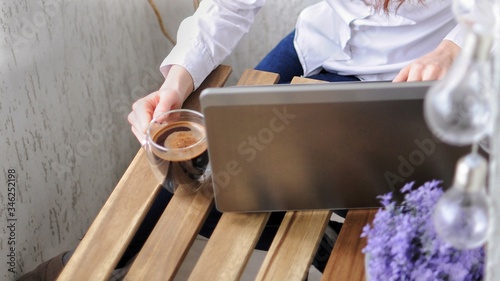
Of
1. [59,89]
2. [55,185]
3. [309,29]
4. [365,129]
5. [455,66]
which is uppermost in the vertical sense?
[455,66]

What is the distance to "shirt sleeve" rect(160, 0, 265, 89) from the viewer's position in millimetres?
1021

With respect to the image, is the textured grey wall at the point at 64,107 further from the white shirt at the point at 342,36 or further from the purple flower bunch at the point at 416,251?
the purple flower bunch at the point at 416,251

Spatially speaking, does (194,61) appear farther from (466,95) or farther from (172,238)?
(466,95)

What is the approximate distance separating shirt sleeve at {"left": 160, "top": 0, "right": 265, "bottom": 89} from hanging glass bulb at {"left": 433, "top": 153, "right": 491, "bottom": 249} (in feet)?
1.98

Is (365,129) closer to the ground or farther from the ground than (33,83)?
farther from the ground

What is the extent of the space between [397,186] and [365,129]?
0.12 m

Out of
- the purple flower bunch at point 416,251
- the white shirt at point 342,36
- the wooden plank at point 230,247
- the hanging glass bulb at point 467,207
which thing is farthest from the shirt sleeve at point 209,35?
the hanging glass bulb at point 467,207

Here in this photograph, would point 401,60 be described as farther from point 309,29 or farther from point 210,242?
point 210,242

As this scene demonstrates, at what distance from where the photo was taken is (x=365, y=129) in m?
0.70

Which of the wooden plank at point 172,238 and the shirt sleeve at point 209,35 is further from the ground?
the shirt sleeve at point 209,35


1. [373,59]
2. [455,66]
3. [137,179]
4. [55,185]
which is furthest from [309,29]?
[455,66]

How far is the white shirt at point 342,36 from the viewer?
1.06 meters

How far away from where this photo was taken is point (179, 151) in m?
0.83

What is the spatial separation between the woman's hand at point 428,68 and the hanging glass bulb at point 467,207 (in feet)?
1.39
